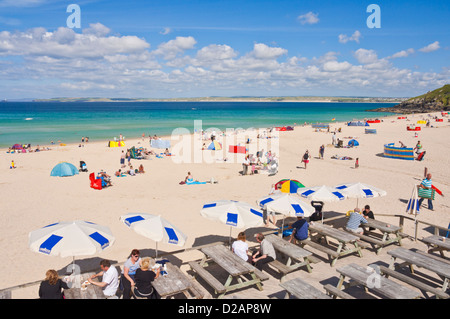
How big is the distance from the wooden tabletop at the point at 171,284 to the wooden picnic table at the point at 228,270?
0.56 meters

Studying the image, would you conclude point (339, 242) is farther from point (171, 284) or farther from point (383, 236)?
point (171, 284)

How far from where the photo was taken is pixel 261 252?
7.67m

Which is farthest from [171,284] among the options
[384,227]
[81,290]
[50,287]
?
[384,227]

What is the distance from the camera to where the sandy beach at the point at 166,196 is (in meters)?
8.78

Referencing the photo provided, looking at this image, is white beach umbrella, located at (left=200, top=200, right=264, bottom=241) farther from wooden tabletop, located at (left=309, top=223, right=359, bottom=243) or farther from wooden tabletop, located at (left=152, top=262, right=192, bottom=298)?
wooden tabletop, located at (left=309, top=223, right=359, bottom=243)

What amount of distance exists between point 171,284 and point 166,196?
30.1ft

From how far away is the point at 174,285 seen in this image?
20.2 feet

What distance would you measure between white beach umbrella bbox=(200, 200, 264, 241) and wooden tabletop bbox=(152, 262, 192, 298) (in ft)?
5.32

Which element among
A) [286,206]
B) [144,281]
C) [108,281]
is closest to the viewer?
[144,281]

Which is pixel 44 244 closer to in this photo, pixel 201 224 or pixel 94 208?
pixel 201 224

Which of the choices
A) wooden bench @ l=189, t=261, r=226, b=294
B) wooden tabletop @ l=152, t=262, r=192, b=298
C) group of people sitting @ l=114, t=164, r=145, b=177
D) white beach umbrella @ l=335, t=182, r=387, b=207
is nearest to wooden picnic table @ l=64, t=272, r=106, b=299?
wooden tabletop @ l=152, t=262, r=192, b=298

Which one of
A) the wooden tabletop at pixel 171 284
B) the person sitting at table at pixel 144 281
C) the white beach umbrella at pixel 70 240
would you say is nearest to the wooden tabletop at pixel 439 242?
the wooden tabletop at pixel 171 284

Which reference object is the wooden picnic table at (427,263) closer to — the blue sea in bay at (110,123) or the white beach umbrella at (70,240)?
the white beach umbrella at (70,240)
